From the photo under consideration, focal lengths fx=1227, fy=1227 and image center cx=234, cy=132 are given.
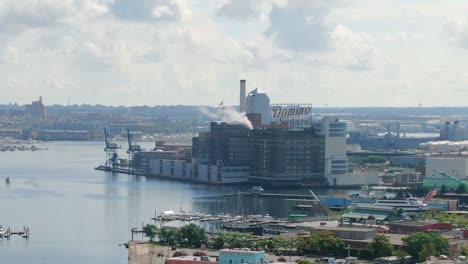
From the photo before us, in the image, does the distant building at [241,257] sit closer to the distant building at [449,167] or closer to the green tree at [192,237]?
the green tree at [192,237]

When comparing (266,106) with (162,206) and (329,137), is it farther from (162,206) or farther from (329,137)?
(162,206)

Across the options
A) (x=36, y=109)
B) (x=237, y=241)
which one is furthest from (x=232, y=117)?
(x=36, y=109)

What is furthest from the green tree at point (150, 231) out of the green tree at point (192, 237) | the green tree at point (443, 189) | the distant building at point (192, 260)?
the green tree at point (443, 189)

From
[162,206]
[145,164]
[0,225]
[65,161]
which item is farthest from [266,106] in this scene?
[0,225]

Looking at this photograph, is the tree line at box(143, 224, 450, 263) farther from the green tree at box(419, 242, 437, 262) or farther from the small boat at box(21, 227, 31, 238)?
the small boat at box(21, 227, 31, 238)

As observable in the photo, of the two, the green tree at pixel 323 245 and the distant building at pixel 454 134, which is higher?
the distant building at pixel 454 134

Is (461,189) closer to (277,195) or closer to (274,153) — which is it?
(277,195)
